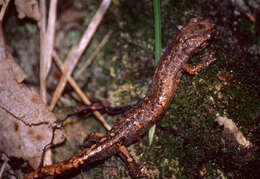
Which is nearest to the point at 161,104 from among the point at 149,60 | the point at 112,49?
the point at 149,60

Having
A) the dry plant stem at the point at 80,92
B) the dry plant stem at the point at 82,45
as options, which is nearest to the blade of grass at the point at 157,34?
the dry plant stem at the point at 80,92

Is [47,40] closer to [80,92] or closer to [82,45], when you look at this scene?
[82,45]

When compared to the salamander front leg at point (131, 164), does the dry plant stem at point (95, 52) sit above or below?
above

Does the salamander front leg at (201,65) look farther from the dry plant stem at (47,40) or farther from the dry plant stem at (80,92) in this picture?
the dry plant stem at (47,40)

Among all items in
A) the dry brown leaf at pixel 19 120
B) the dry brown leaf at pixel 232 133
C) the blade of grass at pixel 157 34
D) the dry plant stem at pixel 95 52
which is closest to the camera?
the dry brown leaf at pixel 232 133

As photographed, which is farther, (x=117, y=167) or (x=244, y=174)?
(x=117, y=167)

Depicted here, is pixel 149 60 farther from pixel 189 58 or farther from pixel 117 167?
pixel 117 167
